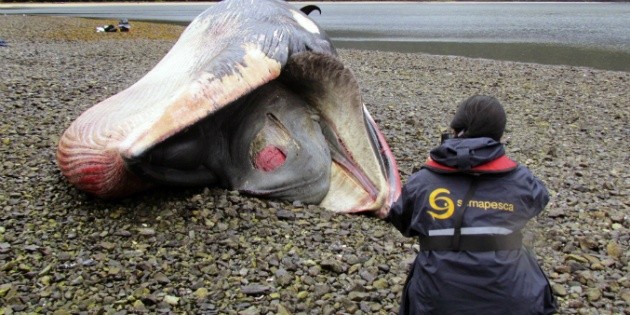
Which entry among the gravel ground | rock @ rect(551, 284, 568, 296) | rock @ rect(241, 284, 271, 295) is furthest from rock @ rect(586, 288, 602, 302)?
rock @ rect(241, 284, 271, 295)

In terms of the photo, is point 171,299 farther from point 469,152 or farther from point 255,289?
point 469,152

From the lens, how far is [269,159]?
16.3 feet

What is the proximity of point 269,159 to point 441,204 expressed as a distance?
8.54 ft

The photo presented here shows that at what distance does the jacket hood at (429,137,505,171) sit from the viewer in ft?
7.99

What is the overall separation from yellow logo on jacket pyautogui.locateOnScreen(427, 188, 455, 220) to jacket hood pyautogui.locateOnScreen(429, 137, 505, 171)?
0.13 meters

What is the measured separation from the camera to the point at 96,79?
967 centimetres

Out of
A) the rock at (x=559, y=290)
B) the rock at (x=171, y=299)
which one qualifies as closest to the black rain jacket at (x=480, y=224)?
the rock at (x=559, y=290)

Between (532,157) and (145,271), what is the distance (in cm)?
465

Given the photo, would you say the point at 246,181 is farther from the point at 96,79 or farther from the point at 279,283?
the point at 96,79

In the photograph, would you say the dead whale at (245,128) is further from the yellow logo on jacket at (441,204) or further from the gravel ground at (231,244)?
the yellow logo on jacket at (441,204)

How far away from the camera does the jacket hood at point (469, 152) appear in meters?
2.44

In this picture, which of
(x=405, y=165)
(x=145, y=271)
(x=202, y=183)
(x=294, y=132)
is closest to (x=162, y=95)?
(x=202, y=183)

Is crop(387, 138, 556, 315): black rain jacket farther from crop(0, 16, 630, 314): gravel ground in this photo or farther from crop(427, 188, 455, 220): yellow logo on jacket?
crop(0, 16, 630, 314): gravel ground

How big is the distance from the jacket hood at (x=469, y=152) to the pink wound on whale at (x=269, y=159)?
2582 mm
